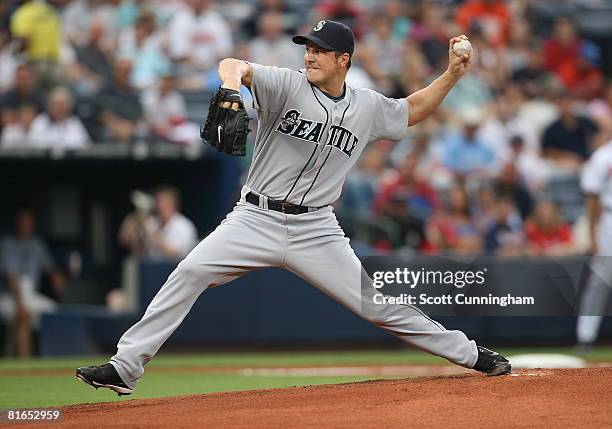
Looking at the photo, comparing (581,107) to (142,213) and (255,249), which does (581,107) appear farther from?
(255,249)

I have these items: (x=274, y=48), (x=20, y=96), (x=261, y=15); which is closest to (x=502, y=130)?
(x=274, y=48)

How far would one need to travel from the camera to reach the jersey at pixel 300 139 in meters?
5.90

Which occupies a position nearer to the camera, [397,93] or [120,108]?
[120,108]

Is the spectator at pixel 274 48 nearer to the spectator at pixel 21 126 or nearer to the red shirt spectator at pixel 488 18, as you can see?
the red shirt spectator at pixel 488 18

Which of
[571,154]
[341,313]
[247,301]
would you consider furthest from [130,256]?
[571,154]

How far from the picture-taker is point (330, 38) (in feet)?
19.8

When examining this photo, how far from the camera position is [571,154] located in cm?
1443

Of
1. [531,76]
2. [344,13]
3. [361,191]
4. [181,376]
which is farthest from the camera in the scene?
[531,76]

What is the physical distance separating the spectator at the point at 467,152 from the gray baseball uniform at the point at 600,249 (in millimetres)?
3036

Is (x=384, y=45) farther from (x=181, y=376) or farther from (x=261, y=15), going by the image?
(x=181, y=376)

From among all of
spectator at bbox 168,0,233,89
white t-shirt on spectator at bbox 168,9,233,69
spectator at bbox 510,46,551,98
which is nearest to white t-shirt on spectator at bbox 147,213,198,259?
spectator at bbox 168,0,233,89

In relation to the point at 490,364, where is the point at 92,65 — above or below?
above

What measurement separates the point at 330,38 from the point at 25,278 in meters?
6.59

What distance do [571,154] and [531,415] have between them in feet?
31.1
